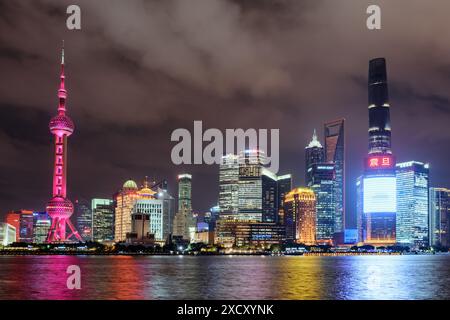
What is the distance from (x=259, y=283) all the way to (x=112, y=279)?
928 inches

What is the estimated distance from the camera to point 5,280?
97.0m

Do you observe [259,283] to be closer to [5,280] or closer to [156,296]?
[156,296]

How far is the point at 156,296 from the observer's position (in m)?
74.0

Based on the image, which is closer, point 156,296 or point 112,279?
point 156,296

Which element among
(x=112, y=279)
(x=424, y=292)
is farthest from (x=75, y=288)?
(x=424, y=292)

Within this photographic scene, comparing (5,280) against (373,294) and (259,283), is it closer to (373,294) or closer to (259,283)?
(259,283)
